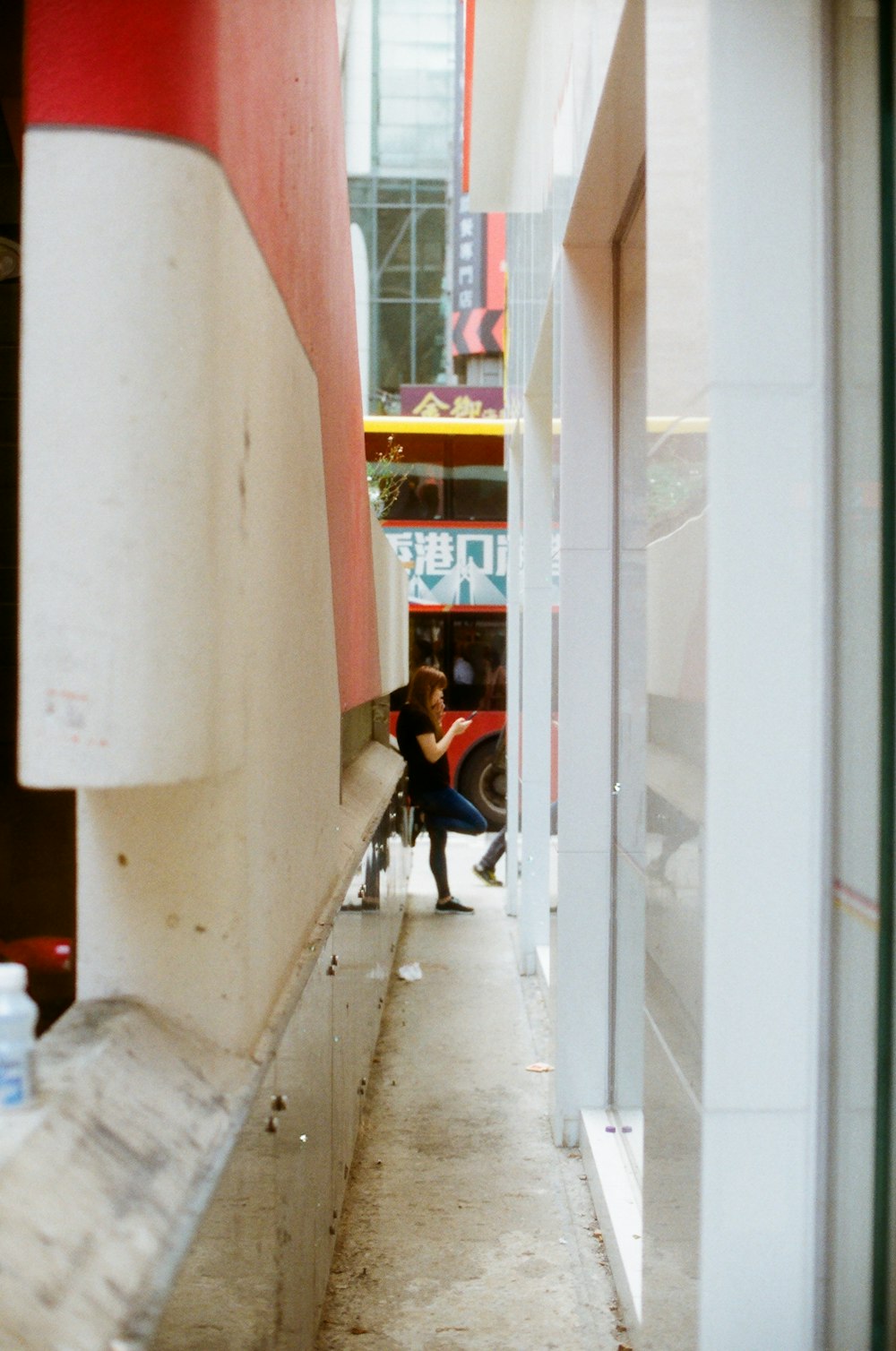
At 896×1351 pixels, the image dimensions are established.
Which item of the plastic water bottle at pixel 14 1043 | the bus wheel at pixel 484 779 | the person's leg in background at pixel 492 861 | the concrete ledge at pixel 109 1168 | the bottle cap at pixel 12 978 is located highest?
the bottle cap at pixel 12 978

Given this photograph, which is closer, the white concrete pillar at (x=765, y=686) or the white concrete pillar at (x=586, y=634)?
the white concrete pillar at (x=765, y=686)

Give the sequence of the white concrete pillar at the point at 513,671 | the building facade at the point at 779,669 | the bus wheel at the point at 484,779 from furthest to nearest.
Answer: the bus wheel at the point at 484,779
the white concrete pillar at the point at 513,671
the building facade at the point at 779,669

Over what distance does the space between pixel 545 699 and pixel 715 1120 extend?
18.3ft

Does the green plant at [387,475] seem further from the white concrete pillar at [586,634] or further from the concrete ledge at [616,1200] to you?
the concrete ledge at [616,1200]

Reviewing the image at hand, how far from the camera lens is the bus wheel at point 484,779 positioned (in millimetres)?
13781

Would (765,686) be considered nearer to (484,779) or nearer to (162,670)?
(162,670)

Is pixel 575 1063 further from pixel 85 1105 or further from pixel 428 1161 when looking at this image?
pixel 85 1105

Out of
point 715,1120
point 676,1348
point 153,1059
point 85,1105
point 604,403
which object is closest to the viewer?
point 85,1105

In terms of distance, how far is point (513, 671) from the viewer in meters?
9.05

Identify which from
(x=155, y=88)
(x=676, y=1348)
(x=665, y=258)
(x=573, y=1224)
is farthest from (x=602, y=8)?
(x=573, y=1224)

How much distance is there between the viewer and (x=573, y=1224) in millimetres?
4285

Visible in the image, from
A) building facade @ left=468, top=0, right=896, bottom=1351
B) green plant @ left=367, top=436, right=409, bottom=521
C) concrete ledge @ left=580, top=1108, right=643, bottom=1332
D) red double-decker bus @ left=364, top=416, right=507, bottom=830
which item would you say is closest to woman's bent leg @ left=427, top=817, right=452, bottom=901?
green plant @ left=367, top=436, right=409, bottom=521

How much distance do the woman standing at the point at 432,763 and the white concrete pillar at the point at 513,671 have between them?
0.31 meters

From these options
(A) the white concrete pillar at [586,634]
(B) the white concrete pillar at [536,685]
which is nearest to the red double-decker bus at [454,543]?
(B) the white concrete pillar at [536,685]
